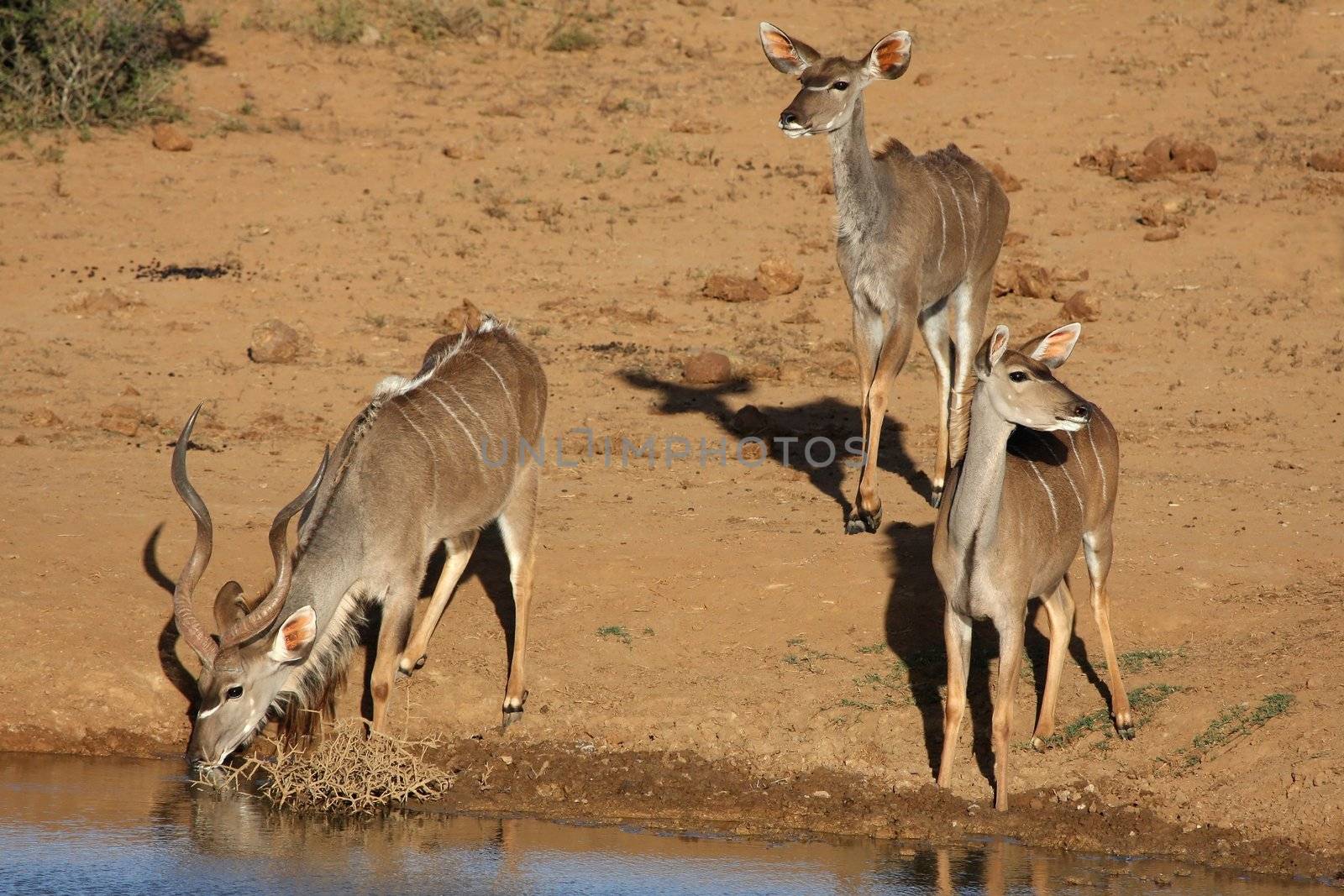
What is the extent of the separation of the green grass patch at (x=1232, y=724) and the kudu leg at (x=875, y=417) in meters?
2.24

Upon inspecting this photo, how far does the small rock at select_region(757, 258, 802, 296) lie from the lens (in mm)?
12555

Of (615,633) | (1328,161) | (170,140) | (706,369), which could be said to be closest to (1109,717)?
(615,633)

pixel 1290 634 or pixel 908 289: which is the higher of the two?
pixel 908 289

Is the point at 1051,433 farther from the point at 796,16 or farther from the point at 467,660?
the point at 796,16

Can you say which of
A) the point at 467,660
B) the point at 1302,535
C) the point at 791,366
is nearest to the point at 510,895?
the point at 467,660

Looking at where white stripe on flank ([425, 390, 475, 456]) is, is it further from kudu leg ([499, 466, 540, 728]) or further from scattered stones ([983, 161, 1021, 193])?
scattered stones ([983, 161, 1021, 193])

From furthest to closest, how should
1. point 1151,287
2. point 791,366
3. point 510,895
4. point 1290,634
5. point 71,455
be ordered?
point 1151,287 < point 791,366 < point 71,455 < point 1290,634 < point 510,895

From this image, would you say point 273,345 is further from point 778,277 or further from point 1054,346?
point 1054,346

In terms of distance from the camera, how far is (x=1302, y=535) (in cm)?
830

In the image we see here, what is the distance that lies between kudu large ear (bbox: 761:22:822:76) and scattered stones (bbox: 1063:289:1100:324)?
3980 millimetres

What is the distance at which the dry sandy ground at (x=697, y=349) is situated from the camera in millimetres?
6988

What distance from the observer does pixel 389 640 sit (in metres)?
6.58

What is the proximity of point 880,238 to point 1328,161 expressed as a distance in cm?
746

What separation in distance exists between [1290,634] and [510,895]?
358 centimetres
